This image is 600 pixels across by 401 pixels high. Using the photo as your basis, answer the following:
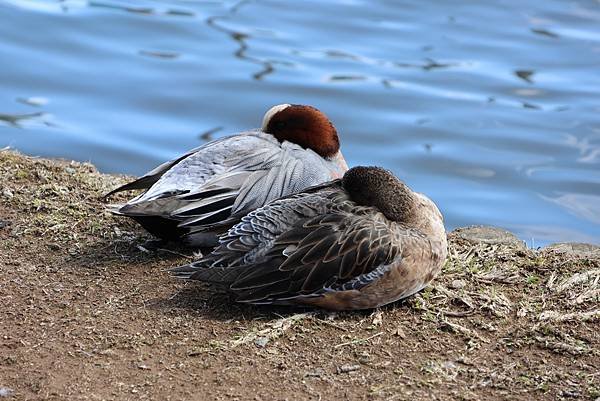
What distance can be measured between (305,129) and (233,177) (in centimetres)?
77

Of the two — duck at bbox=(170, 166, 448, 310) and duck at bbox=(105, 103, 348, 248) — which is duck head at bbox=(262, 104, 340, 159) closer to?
duck at bbox=(105, 103, 348, 248)

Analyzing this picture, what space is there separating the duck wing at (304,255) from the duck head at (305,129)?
1.28 m

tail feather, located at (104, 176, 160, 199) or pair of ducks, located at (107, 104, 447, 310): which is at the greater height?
pair of ducks, located at (107, 104, 447, 310)

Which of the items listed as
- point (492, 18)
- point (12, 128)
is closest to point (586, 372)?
point (12, 128)

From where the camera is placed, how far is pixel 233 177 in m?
6.27

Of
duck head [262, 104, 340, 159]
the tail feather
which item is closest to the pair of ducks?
the tail feather

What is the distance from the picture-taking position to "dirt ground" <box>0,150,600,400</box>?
4691 mm

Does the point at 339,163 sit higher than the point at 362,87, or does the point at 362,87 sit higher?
the point at 339,163

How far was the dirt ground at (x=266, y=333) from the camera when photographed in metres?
4.69

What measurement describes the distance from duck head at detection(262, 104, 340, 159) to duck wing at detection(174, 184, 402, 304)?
128 centimetres

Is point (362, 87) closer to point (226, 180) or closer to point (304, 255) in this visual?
point (226, 180)

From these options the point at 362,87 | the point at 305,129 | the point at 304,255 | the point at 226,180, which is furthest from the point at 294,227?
the point at 362,87

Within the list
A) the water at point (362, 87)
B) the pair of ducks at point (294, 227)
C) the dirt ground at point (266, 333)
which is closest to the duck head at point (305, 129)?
the pair of ducks at point (294, 227)

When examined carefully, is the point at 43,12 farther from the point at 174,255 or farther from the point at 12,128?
the point at 174,255
